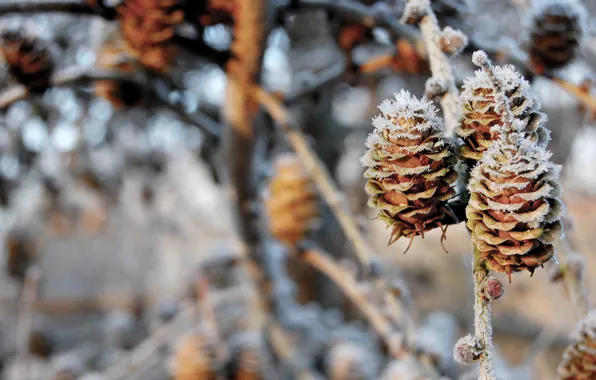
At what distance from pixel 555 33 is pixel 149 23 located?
20.3 inches

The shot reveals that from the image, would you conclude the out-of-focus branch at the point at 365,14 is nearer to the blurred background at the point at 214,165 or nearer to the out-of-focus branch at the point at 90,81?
the blurred background at the point at 214,165

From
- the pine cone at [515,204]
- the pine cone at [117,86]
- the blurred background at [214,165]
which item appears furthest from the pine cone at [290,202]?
the pine cone at [515,204]

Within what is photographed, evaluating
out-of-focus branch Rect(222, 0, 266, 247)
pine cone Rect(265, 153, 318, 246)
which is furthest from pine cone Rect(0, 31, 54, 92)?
pine cone Rect(265, 153, 318, 246)

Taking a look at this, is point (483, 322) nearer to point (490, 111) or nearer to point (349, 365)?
point (490, 111)

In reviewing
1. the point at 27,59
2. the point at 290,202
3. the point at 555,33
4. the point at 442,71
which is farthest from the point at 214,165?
the point at 442,71

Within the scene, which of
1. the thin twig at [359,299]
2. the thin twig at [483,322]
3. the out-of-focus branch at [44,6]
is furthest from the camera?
the out-of-focus branch at [44,6]

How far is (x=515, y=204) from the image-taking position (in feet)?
1.26

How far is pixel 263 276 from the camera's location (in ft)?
4.10

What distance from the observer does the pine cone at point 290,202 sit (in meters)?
1.25

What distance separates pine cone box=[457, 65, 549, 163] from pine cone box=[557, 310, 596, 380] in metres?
0.24

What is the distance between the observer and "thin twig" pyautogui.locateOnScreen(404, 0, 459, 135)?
1.50ft

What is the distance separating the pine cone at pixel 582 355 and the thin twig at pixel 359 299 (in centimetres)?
15

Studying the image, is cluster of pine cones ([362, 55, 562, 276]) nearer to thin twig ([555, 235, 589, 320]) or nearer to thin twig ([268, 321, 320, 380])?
thin twig ([555, 235, 589, 320])

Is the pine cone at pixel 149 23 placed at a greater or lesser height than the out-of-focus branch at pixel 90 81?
greater
